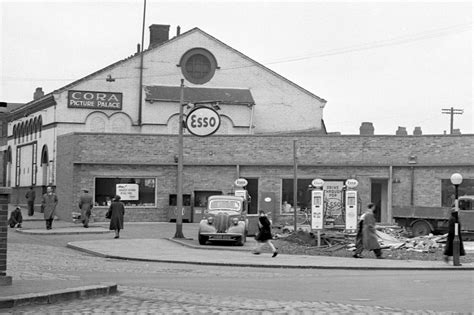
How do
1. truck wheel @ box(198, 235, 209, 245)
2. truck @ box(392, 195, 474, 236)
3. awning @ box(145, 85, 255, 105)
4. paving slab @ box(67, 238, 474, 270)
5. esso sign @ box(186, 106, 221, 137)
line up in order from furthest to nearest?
awning @ box(145, 85, 255, 105) → truck @ box(392, 195, 474, 236) → esso sign @ box(186, 106, 221, 137) → truck wheel @ box(198, 235, 209, 245) → paving slab @ box(67, 238, 474, 270)

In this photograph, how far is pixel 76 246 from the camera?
92.4ft

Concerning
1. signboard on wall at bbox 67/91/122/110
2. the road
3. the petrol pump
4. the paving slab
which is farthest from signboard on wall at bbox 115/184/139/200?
the road

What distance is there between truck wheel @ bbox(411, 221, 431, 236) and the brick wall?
8.92 m

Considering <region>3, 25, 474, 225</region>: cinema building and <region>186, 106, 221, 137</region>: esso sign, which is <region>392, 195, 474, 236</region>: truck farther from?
<region>186, 106, 221, 137</region>: esso sign

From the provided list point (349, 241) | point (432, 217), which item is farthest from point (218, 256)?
point (432, 217)

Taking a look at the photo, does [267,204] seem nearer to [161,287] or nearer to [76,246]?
[76,246]

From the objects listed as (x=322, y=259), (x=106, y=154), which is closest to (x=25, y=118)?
(x=106, y=154)

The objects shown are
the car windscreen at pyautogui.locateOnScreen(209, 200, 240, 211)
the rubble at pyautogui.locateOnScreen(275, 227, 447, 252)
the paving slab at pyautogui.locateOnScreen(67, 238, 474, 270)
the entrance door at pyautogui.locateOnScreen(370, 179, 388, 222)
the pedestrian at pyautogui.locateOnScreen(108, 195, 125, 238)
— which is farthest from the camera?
the entrance door at pyautogui.locateOnScreen(370, 179, 388, 222)

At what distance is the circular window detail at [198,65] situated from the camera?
5706 centimetres

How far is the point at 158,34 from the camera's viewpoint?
6122cm

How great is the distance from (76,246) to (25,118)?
35696 mm

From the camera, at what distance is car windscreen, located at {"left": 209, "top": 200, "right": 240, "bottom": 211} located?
31602 millimetres

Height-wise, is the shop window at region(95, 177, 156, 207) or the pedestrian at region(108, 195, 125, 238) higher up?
the shop window at region(95, 177, 156, 207)

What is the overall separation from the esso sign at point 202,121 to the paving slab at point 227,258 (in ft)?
17.1
